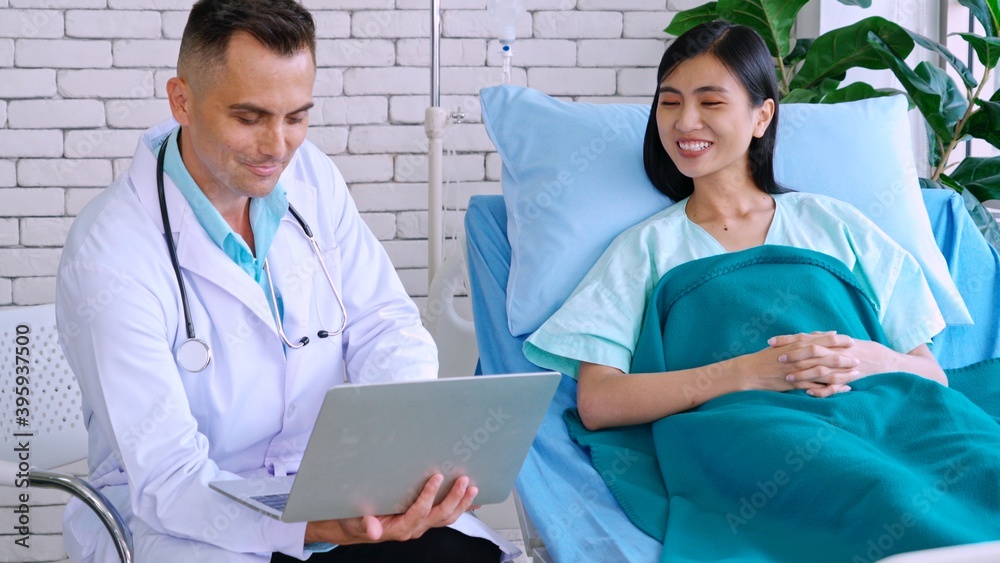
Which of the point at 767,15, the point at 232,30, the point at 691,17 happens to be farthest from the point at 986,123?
the point at 232,30

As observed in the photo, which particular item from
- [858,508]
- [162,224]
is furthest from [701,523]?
[162,224]

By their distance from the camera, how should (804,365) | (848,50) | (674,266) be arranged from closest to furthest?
1. (804,365)
2. (674,266)
3. (848,50)

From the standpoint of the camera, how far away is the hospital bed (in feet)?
5.11

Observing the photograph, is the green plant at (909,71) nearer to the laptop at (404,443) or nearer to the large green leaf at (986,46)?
the large green leaf at (986,46)

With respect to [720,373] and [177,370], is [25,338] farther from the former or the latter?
[720,373]

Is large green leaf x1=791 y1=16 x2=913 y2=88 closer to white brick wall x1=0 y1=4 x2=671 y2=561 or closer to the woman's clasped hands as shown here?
white brick wall x1=0 y1=4 x2=671 y2=561

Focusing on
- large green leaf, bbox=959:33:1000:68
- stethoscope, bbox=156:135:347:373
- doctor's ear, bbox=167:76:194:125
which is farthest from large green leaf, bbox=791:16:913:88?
doctor's ear, bbox=167:76:194:125

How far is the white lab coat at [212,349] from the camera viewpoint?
4.12 ft

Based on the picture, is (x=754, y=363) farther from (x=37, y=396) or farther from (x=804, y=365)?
(x=37, y=396)

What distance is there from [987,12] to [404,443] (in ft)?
7.00

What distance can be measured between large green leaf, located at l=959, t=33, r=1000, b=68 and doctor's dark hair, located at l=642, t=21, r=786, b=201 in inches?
32.5

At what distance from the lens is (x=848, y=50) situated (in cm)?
257

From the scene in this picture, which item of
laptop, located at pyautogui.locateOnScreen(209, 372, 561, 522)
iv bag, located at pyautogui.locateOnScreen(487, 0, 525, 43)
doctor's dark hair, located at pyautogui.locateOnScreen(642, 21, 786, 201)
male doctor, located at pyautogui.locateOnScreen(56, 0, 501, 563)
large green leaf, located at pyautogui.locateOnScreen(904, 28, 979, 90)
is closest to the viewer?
laptop, located at pyautogui.locateOnScreen(209, 372, 561, 522)

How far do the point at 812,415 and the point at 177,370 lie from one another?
2.95ft
